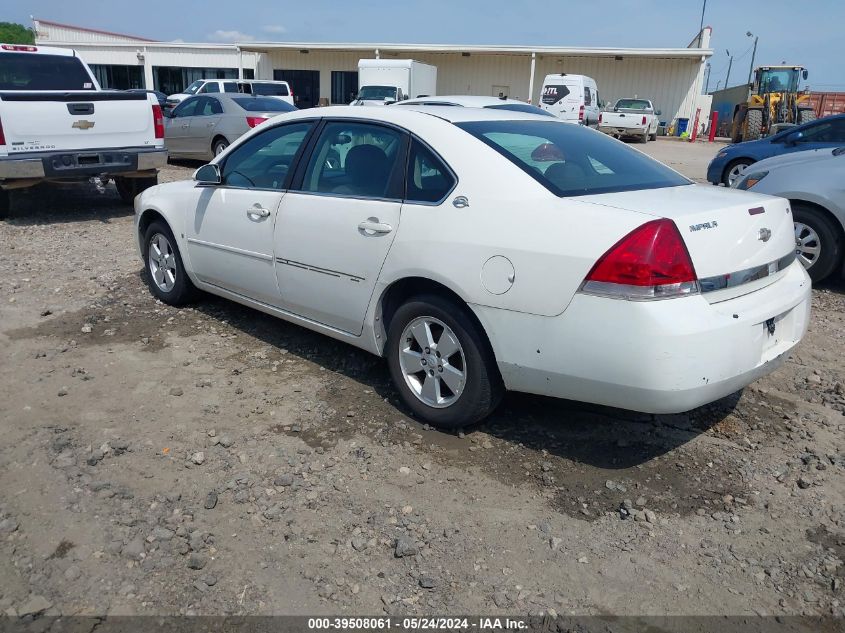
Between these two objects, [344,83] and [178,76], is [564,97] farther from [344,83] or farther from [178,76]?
[178,76]

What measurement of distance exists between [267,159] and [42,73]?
288 inches

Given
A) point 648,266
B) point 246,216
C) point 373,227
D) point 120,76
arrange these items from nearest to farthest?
point 648,266 → point 373,227 → point 246,216 → point 120,76

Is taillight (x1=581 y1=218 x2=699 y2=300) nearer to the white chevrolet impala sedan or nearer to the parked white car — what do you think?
the white chevrolet impala sedan

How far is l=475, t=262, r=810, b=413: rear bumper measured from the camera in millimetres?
2900

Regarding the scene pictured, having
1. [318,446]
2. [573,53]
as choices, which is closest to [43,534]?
[318,446]

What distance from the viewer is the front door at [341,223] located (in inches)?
150

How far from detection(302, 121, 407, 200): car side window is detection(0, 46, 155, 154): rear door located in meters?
5.54

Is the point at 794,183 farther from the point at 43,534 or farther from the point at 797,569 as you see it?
the point at 43,534

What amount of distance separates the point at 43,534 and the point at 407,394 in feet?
6.03

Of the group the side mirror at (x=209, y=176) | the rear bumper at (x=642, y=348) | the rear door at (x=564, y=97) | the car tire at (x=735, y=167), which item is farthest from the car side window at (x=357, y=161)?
the rear door at (x=564, y=97)

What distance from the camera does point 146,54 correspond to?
38125 millimetres

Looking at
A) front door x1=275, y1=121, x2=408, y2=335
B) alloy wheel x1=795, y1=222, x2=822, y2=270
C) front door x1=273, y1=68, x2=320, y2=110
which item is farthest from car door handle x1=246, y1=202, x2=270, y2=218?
front door x1=273, y1=68, x2=320, y2=110

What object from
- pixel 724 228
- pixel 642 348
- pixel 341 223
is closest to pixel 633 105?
pixel 341 223

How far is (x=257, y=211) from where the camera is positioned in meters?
4.50
